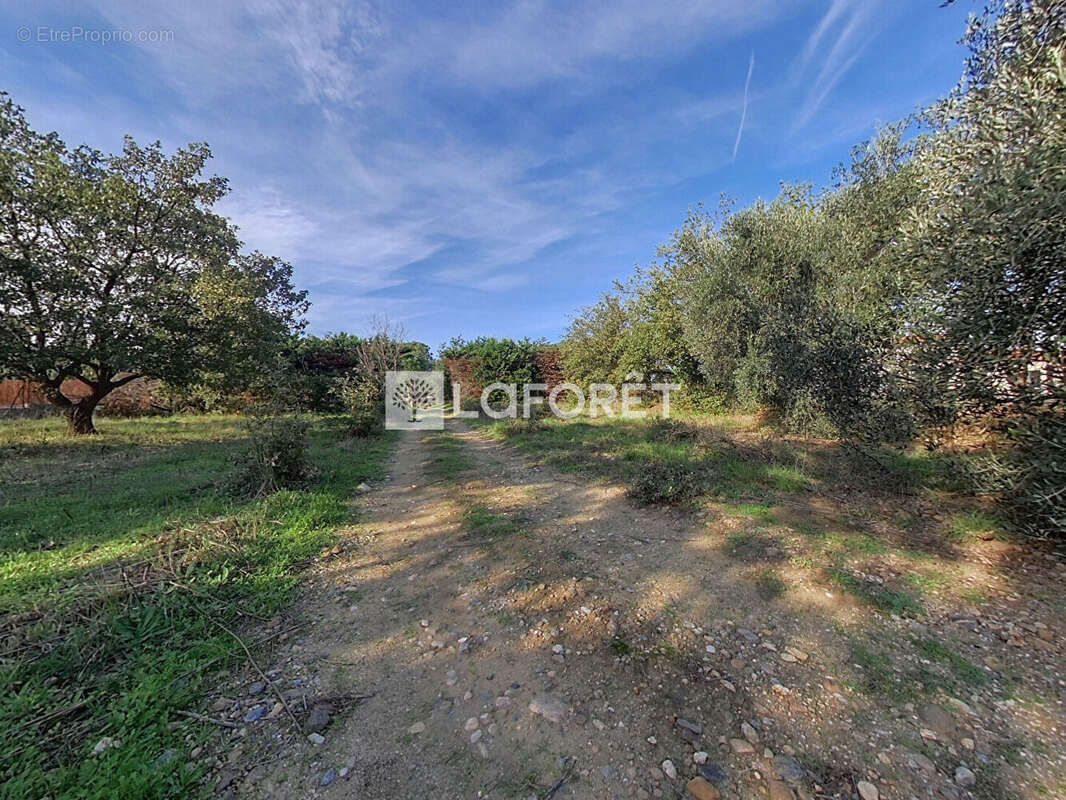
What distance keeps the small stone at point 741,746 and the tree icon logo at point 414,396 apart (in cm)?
1557

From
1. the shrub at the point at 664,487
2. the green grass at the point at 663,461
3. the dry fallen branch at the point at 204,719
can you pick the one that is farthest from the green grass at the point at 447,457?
the dry fallen branch at the point at 204,719

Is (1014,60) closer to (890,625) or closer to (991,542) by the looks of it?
(991,542)

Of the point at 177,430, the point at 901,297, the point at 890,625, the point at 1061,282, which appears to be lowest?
the point at 890,625

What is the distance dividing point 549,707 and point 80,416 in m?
15.0

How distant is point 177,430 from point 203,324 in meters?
3.59

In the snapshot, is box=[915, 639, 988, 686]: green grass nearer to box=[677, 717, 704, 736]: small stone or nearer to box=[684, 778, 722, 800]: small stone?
box=[677, 717, 704, 736]: small stone

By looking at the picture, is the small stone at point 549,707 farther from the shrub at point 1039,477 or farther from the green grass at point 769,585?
the shrub at point 1039,477

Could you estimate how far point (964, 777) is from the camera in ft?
5.27

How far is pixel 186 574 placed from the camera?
10.2 ft

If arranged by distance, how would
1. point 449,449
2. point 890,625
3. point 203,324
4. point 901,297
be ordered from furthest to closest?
point 203,324 → point 449,449 → point 901,297 → point 890,625

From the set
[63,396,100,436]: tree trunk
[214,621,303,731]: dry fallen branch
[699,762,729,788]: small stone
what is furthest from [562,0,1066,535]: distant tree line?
[63,396,100,436]: tree trunk

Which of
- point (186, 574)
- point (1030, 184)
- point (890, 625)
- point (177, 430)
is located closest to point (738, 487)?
point (890, 625)

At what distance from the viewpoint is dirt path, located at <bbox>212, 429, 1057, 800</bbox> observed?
5.33 feet

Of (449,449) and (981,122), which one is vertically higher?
(981,122)
